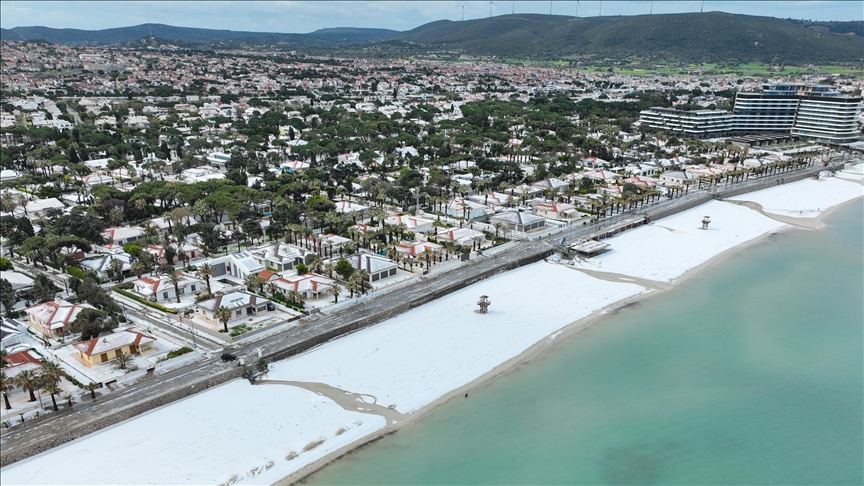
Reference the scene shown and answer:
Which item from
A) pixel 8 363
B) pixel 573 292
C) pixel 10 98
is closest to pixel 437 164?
pixel 573 292

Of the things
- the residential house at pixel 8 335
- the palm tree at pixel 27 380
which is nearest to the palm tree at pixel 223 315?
the palm tree at pixel 27 380

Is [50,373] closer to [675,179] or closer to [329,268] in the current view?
[329,268]

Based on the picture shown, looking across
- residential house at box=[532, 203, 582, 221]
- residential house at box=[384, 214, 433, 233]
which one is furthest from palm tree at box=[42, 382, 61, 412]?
residential house at box=[532, 203, 582, 221]

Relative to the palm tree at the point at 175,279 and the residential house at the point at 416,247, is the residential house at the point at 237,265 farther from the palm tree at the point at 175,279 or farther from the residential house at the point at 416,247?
the residential house at the point at 416,247

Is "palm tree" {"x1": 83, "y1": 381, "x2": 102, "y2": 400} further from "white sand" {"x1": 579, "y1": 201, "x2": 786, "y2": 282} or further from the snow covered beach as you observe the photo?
"white sand" {"x1": 579, "y1": 201, "x2": 786, "y2": 282}

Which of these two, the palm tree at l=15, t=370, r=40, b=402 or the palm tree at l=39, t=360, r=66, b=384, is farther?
the palm tree at l=39, t=360, r=66, b=384

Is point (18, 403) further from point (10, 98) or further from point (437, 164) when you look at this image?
point (10, 98)
